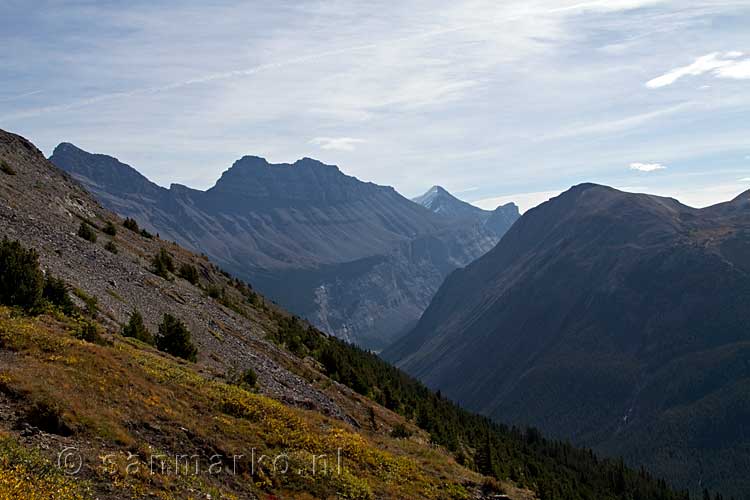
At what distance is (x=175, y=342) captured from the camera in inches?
1766

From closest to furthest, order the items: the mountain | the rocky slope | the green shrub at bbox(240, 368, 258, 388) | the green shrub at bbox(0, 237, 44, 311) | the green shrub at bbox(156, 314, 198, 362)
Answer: the rocky slope → the mountain → the green shrub at bbox(0, 237, 44, 311) → the green shrub at bbox(240, 368, 258, 388) → the green shrub at bbox(156, 314, 198, 362)

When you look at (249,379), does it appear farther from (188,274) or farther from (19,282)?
(188,274)

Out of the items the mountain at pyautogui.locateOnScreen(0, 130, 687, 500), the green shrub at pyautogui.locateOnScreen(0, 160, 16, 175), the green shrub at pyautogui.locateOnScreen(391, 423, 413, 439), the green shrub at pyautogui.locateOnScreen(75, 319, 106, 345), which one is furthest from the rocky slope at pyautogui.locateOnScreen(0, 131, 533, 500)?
the green shrub at pyautogui.locateOnScreen(0, 160, 16, 175)

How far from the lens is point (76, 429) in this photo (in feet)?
76.9

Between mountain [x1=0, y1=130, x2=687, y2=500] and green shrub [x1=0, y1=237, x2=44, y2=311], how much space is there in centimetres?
9

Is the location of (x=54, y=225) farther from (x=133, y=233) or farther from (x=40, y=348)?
(x=40, y=348)

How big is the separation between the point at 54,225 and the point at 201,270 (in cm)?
3442

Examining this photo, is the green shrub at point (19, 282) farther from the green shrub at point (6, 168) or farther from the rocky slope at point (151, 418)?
the green shrub at point (6, 168)

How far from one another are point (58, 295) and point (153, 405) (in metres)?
17.4

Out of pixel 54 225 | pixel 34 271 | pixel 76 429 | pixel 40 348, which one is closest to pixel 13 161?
pixel 54 225

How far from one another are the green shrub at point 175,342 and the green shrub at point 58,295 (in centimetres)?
664

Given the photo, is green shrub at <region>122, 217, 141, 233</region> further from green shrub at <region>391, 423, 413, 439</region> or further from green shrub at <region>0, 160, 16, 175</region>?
green shrub at <region>391, 423, 413, 439</region>

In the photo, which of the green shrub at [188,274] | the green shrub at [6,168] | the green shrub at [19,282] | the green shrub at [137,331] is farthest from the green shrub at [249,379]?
the green shrub at [6,168]

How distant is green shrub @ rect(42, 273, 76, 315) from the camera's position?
1577 inches
